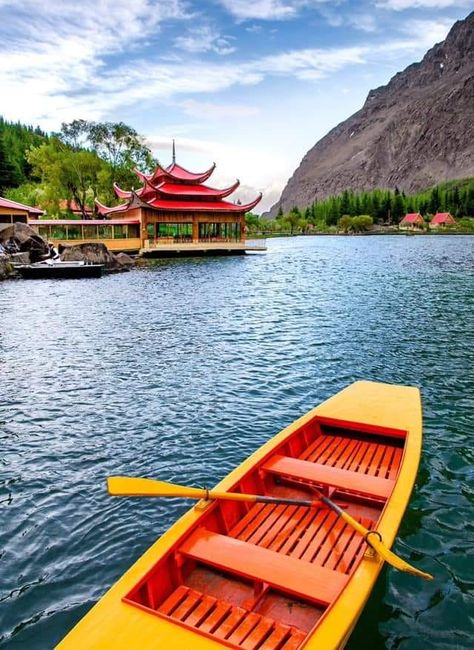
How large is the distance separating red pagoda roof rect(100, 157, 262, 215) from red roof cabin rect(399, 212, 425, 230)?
3421 inches

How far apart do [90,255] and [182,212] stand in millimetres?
16890

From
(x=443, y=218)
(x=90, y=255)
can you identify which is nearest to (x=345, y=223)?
(x=443, y=218)

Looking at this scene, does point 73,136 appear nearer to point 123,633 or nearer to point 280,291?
point 280,291

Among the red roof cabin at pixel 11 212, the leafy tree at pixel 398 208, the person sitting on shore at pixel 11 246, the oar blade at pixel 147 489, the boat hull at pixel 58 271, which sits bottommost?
the oar blade at pixel 147 489

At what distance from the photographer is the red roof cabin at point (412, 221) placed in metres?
134

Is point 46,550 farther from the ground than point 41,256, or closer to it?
closer to it

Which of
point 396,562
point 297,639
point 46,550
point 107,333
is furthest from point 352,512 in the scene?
point 107,333

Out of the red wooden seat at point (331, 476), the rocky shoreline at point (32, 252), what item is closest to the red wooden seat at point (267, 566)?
the red wooden seat at point (331, 476)

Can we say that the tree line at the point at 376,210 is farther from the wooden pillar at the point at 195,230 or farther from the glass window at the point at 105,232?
the glass window at the point at 105,232

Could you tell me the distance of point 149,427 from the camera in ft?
32.6

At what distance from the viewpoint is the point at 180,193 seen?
56656 mm

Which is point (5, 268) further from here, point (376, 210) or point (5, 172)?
point (376, 210)

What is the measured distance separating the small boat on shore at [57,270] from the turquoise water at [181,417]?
1091 cm

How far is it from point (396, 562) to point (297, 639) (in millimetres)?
1024
